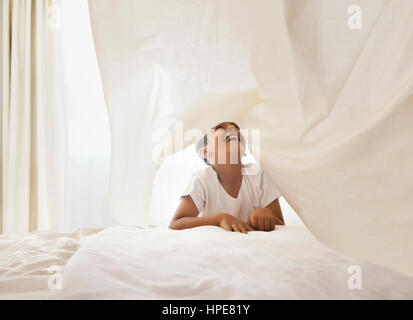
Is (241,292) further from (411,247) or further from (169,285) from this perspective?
(411,247)

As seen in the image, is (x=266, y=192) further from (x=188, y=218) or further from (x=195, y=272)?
(x=195, y=272)

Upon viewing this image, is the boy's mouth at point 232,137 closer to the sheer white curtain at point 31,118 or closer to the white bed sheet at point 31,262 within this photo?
the white bed sheet at point 31,262

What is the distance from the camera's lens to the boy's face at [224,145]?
1.07 metres

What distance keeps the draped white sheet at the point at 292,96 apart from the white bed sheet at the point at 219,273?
0.05 meters

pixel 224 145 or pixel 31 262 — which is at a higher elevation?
pixel 224 145

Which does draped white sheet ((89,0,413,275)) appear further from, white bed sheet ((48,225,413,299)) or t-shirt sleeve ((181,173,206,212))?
t-shirt sleeve ((181,173,206,212))

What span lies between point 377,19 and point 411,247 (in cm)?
33

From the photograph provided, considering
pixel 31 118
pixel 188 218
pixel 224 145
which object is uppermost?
pixel 31 118

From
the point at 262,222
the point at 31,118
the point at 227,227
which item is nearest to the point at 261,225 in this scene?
the point at 262,222

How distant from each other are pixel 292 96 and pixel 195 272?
324mm

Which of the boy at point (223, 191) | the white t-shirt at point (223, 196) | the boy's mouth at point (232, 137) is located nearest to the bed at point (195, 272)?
the boy's mouth at point (232, 137)

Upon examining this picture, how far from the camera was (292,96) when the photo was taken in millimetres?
587

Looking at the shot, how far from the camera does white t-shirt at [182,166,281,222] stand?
142 cm
